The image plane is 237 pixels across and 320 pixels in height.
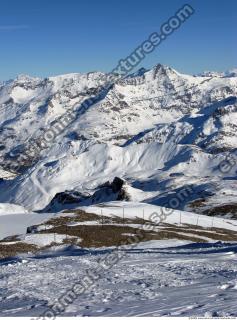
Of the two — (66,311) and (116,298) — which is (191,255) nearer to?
(116,298)

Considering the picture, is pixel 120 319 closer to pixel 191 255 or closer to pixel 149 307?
pixel 149 307

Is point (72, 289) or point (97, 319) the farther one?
point (72, 289)

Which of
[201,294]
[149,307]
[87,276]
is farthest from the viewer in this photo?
[87,276]

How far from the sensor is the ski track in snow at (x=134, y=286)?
18.2 m

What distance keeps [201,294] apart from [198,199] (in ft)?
539

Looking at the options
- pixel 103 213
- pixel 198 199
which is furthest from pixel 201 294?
pixel 198 199

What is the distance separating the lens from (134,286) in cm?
2306

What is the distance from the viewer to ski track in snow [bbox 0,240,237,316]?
59.7ft

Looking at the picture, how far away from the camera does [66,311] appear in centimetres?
1847

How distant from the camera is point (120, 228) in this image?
68.2 metres

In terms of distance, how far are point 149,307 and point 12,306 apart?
579 centimetres

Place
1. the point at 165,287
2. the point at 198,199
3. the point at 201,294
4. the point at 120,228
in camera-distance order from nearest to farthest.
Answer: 1. the point at 201,294
2. the point at 165,287
3. the point at 120,228
4. the point at 198,199

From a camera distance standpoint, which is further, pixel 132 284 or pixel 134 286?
pixel 132 284

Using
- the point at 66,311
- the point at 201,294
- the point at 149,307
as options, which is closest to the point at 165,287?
the point at 201,294
